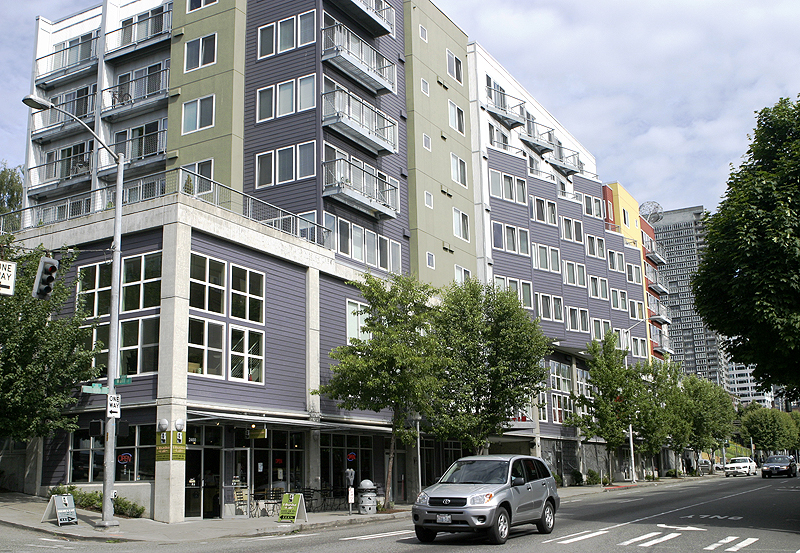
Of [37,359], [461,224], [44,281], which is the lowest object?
[37,359]

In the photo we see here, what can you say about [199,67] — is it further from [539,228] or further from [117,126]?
[539,228]

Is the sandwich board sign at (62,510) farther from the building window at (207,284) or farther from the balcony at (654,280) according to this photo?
the balcony at (654,280)

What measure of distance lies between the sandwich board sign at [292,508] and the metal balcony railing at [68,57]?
29.5 metres

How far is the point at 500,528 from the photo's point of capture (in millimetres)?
14570

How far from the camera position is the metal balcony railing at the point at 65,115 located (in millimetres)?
40312

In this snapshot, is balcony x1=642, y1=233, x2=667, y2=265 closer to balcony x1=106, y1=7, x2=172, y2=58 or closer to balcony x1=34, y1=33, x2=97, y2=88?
balcony x1=106, y1=7, x2=172, y2=58

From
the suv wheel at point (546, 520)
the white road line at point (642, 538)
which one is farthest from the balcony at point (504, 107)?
the white road line at point (642, 538)

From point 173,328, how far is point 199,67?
56.9ft

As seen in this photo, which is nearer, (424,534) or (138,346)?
(424,534)

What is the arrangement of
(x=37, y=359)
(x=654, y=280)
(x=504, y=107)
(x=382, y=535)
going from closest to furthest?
(x=382, y=535), (x=37, y=359), (x=504, y=107), (x=654, y=280)

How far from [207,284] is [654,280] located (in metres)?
61.6

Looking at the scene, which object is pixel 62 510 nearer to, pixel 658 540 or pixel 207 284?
pixel 207 284

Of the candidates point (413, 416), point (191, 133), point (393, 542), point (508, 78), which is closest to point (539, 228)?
point (508, 78)

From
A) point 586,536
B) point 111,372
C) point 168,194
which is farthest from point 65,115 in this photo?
point 586,536
